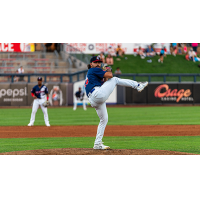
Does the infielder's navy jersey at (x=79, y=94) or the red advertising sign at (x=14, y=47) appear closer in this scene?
the infielder's navy jersey at (x=79, y=94)

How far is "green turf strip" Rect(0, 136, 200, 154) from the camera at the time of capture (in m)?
7.92

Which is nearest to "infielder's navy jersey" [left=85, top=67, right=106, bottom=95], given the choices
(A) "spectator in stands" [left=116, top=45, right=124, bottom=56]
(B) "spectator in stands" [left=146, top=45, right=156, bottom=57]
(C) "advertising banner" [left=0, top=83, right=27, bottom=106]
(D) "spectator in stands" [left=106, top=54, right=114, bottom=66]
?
(C) "advertising banner" [left=0, top=83, right=27, bottom=106]

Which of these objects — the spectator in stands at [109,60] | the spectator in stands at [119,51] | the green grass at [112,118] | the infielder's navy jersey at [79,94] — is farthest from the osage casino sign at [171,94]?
the spectator in stands at [119,51]

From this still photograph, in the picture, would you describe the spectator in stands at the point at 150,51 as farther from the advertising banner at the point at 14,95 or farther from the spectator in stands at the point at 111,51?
the advertising banner at the point at 14,95

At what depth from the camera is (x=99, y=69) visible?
652cm

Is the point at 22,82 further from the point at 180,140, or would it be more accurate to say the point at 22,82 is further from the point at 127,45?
the point at 180,140

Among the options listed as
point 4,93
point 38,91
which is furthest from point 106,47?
point 38,91

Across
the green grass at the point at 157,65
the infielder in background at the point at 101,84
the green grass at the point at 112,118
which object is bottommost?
the green grass at the point at 112,118

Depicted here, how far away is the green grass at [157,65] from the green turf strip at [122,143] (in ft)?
70.1

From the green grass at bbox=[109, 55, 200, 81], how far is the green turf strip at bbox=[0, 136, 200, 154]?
2137 centimetres

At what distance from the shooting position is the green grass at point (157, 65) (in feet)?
102

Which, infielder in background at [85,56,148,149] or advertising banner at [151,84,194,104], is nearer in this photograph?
infielder in background at [85,56,148,149]

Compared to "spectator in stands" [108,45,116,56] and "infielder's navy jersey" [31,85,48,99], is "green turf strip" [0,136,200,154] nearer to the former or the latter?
"infielder's navy jersey" [31,85,48,99]

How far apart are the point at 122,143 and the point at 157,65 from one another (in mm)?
24256
